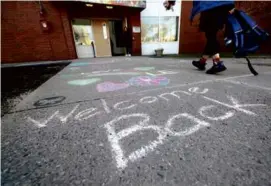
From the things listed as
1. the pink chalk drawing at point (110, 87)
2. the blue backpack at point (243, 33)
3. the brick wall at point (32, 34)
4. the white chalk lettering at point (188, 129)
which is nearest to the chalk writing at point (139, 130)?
the white chalk lettering at point (188, 129)

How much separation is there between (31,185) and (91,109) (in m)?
0.83

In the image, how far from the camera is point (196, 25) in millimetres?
8547

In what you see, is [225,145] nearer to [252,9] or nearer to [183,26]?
[183,26]

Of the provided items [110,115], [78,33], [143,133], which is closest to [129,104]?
[110,115]

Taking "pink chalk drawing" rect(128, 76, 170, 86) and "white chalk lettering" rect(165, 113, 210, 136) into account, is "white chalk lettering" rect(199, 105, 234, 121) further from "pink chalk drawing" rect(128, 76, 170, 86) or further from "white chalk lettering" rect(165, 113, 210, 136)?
"pink chalk drawing" rect(128, 76, 170, 86)

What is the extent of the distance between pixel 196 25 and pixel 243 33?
24.3 ft

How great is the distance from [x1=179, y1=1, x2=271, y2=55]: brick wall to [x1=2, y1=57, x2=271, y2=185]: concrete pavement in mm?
8140

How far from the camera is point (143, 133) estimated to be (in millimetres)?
966

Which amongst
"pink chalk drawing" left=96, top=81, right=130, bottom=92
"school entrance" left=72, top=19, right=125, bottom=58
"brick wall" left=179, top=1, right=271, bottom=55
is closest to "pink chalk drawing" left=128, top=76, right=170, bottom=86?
"pink chalk drawing" left=96, top=81, right=130, bottom=92

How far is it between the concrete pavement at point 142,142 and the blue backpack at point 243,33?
115cm

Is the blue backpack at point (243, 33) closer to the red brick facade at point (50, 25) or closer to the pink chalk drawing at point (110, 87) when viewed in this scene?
the pink chalk drawing at point (110, 87)

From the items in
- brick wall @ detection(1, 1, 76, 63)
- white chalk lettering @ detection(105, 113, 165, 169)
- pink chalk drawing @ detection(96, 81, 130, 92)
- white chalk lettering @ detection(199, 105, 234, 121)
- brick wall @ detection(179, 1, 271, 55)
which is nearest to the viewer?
white chalk lettering @ detection(105, 113, 165, 169)

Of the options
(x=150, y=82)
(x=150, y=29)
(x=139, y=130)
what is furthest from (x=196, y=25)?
(x=139, y=130)

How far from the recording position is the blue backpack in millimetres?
2205
